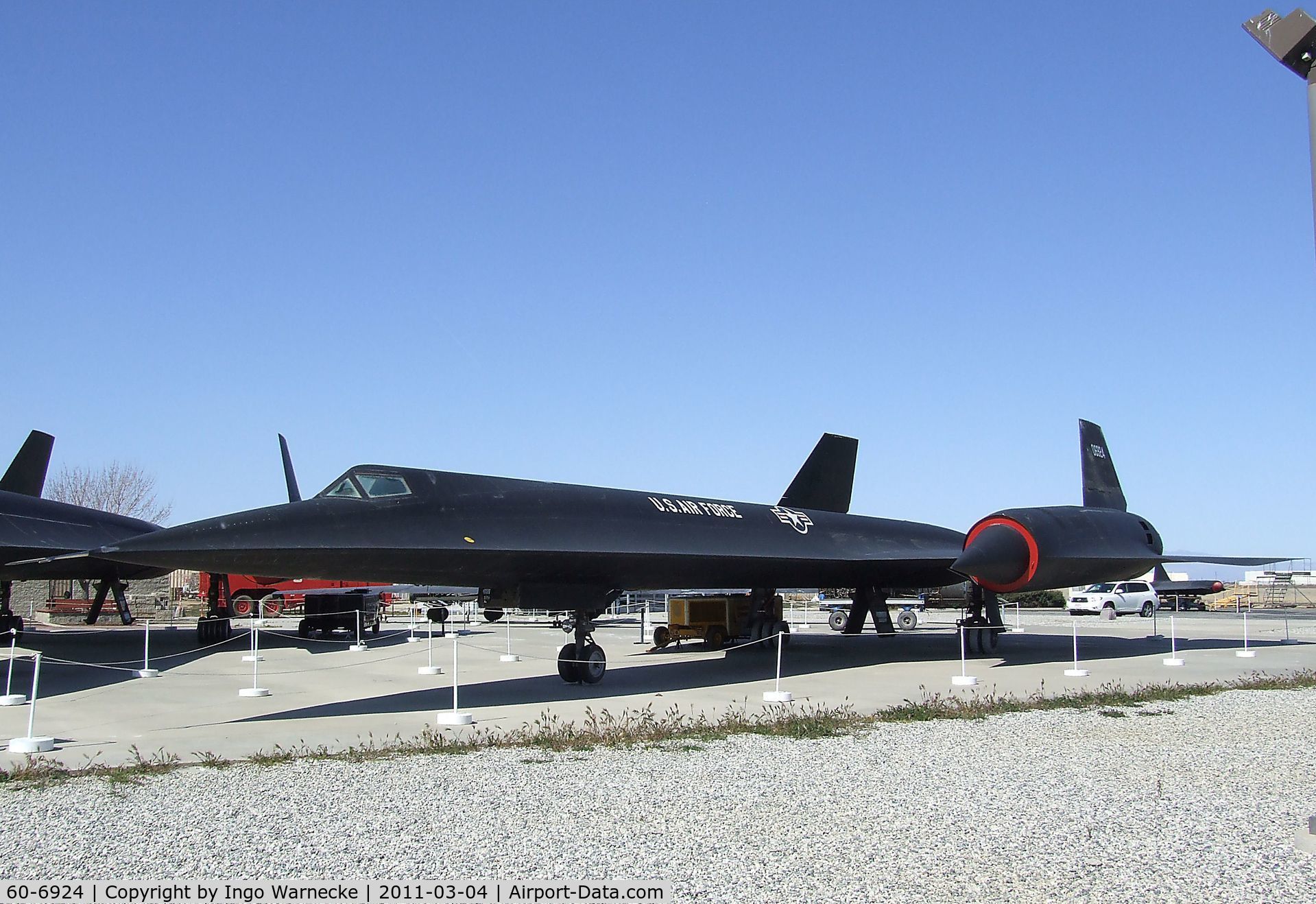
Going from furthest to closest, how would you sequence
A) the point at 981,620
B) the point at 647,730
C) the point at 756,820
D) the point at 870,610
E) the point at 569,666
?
1. the point at 870,610
2. the point at 981,620
3. the point at 569,666
4. the point at 647,730
5. the point at 756,820

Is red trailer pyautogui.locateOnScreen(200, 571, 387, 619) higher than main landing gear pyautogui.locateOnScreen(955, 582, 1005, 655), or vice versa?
red trailer pyautogui.locateOnScreen(200, 571, 387, 619)

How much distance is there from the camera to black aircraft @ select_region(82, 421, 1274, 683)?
1030cm

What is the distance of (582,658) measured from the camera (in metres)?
12.8

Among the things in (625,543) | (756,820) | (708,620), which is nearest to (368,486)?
(625,543)

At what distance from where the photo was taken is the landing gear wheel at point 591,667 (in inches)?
506

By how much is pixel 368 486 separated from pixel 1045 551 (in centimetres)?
958

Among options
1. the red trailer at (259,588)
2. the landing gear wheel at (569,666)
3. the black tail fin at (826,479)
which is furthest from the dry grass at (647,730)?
the red trailer at (259,588)

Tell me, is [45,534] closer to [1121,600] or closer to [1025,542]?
[1025,542]

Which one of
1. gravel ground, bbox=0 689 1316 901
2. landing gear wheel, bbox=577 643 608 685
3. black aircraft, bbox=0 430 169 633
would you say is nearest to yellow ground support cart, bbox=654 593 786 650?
landing gear wheel, bbox=577 643 608 685

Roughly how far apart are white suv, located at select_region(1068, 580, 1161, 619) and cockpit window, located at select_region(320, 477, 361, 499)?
33592 mm

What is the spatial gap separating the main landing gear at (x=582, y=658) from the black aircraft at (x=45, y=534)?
497 cm

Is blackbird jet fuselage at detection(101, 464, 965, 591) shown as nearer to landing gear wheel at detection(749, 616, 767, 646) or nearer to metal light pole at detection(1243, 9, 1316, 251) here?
landing gear wheel at detection(749, 616, 767, 646)

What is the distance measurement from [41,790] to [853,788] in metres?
5.46

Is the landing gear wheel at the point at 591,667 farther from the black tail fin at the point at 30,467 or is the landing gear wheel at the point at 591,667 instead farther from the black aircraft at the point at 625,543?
the black tail fin at the point at 30,467
